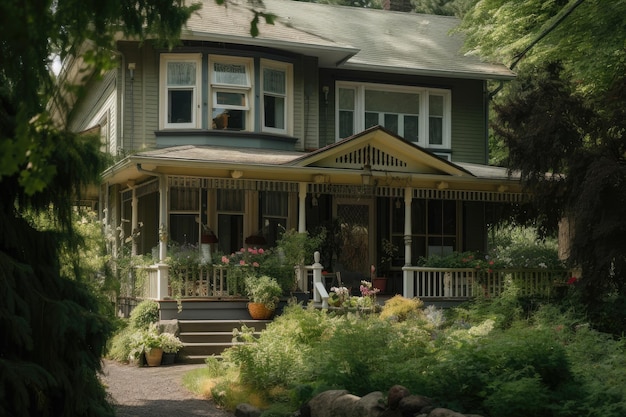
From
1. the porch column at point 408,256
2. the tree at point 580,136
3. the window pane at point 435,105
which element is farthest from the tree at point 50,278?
the window pane at point 435,105

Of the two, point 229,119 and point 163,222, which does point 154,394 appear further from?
point 229,119

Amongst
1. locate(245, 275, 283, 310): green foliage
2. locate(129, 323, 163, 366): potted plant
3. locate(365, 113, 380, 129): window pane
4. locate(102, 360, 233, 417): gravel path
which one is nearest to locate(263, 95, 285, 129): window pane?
locate(365, 113, 380, 129): window pane

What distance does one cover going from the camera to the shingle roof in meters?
20.7

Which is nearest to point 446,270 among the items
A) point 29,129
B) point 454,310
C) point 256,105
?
point 454,310

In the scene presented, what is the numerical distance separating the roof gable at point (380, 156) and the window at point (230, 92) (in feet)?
9.36

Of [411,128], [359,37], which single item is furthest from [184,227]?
[359,37]

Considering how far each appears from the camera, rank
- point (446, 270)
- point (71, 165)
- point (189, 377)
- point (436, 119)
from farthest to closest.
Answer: point (436, 119)
point (446, 270)
point (189, 377)
point (71, 165)

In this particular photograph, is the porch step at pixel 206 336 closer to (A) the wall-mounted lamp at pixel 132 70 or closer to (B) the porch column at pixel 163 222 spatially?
(B) the porch column at pixel 163 222

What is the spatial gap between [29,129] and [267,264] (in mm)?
13860

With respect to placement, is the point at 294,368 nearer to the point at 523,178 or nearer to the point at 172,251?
the point at 172,251

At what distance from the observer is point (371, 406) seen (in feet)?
28.3

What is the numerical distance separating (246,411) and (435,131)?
14382 millimetres

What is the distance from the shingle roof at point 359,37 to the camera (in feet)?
67.8

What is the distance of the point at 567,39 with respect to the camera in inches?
855
